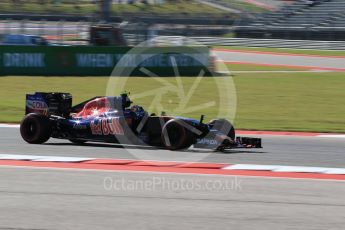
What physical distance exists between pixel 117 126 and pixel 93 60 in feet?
54.1

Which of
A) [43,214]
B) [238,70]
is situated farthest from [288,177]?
[238,70]

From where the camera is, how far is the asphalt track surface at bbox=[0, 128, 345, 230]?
7.15m

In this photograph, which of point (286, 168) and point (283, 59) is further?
point (283, 59)

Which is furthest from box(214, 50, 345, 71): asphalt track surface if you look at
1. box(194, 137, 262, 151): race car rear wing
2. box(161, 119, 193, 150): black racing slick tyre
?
box(161, 119, 193, 150): black racing slick tyre

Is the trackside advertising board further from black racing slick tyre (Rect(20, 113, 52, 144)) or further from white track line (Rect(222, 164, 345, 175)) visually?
white track line (Rect(222, 164, 345, 175))

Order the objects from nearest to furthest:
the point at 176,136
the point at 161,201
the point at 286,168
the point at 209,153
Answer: the point at 161,201
the point at 286,168
the point at 176,136
the point at 209,153

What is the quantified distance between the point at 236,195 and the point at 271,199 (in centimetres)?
43

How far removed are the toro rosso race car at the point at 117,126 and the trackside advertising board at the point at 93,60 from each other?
15034 millimetres

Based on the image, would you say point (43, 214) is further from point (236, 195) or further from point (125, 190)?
point (236, 195)

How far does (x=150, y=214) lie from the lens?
7.50 metres

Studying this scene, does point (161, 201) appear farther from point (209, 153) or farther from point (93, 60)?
point (93, 60)

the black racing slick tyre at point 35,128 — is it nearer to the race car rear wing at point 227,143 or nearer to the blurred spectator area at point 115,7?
the race car rear wing at point 227,143

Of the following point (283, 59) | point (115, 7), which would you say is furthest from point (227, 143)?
point (115, 7)

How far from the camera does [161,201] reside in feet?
26.7
